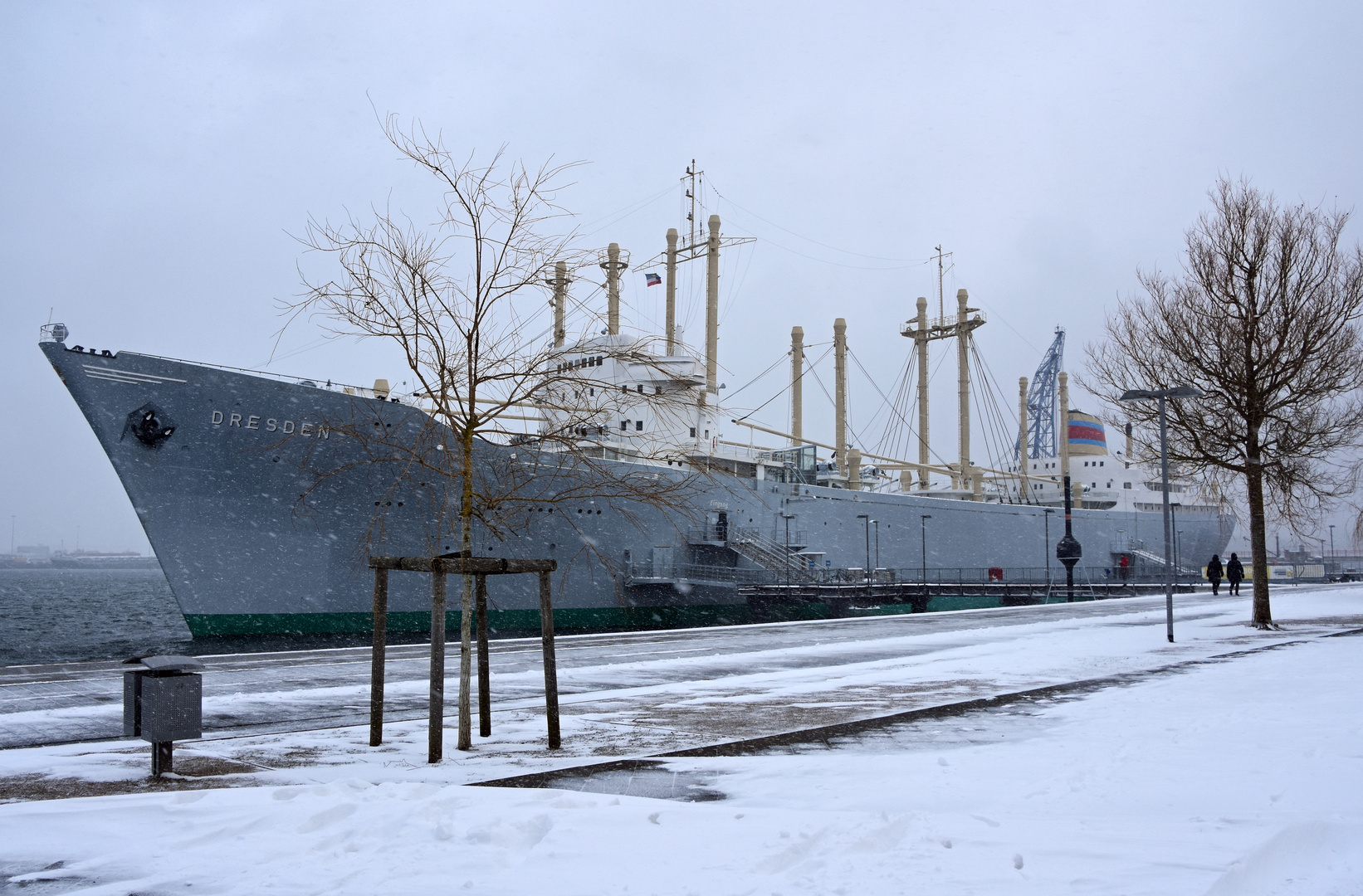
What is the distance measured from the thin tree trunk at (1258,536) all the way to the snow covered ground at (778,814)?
1040 centimetres

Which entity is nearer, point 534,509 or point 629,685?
point 534,509

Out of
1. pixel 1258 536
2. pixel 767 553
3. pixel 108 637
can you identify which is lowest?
pixel 108 637

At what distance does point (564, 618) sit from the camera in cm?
3014

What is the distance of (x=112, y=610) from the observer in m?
55.0

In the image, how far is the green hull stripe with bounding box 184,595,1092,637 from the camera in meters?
23.5

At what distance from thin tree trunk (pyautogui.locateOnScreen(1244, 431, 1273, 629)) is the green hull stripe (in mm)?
12620

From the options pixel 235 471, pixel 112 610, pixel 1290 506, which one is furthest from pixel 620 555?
pixel 112 610

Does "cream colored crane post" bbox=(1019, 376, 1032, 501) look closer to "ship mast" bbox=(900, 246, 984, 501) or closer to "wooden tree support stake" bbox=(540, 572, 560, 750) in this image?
"ship mast" bbox=(900, 246, 984, 501)

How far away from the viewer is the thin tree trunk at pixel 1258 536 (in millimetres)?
17547

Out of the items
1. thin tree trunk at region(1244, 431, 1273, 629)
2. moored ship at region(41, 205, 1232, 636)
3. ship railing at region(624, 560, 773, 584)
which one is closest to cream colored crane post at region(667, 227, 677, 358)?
moored ship at region(41, 205, 1232, 636)

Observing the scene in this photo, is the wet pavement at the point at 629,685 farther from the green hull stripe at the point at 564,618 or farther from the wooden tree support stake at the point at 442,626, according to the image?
the green hull stripe at the point at 564,618

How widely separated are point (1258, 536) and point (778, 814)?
1694 centimetres

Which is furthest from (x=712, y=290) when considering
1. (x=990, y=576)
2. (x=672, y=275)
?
(x=990, y=576)

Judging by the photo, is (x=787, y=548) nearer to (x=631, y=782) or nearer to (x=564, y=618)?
(x=564, y=618)
